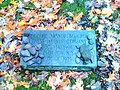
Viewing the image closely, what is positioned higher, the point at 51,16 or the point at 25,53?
the point at 51,16

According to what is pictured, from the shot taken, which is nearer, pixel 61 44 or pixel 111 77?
pixel 111 77

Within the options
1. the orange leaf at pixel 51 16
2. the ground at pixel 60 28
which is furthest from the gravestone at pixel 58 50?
the orange leaf at pixel 51 16

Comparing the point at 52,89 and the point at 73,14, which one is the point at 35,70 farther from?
the point at 73,14

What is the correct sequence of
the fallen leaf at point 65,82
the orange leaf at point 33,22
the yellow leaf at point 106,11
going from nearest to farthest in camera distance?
the fallen leaf at point 65,82, the orange leaf at point 33,22, the yellow leaf at point 106,11

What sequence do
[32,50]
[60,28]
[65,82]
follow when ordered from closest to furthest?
[65,82], [32,50], [60,28]

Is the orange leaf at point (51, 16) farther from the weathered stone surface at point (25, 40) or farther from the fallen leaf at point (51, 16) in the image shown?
the weathered stone surface at point (25, 40)

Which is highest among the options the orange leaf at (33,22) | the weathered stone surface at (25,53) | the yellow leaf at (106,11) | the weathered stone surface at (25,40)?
the yellow leaf at (106,11)

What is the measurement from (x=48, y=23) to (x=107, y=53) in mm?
1168

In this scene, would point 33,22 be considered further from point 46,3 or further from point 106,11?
point 106,11

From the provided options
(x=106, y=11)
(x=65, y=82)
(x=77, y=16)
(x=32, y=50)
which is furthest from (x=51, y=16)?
(x=65, y=82)

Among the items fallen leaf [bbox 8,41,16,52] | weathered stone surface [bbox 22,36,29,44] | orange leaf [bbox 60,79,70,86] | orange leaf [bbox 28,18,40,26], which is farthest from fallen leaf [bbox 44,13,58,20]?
orange leaf [bbox 60,79,70,86]

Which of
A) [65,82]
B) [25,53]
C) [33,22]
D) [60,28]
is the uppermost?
[33,22]

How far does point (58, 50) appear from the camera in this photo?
13.9 feet

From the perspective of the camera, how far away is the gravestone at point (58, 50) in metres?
4.14
